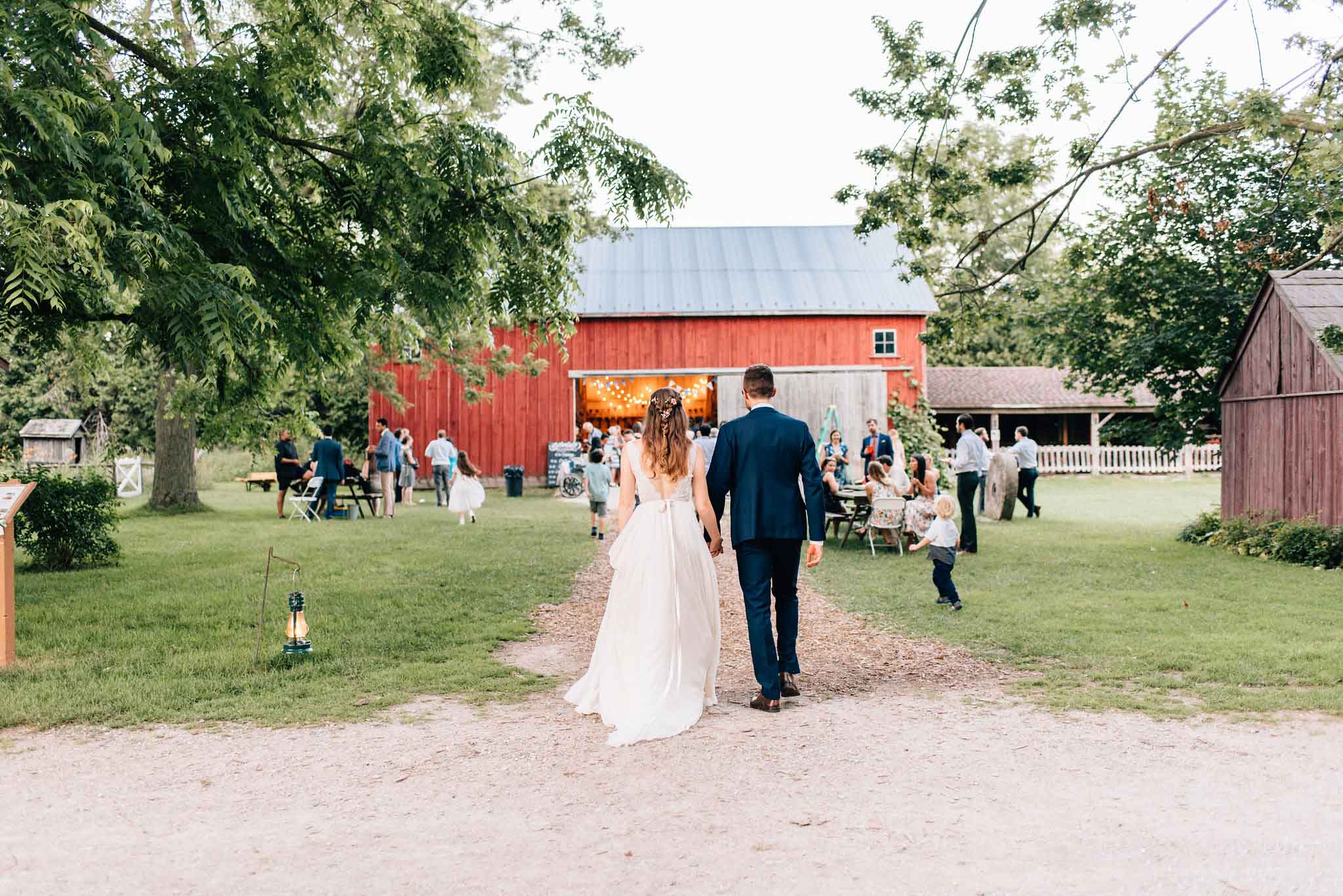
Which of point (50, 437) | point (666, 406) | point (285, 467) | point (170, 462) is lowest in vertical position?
point (285, 467)

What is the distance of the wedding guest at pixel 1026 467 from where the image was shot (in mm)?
19219

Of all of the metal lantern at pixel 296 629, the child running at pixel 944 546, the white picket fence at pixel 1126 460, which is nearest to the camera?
the metal lantern at pixel 296 629

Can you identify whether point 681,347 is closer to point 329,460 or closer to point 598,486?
point 329,460

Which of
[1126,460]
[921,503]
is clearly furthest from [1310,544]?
[1126,460]

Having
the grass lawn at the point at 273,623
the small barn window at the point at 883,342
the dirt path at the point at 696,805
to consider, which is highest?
the small barn window at the point at 883,342

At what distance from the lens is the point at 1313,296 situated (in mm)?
13812

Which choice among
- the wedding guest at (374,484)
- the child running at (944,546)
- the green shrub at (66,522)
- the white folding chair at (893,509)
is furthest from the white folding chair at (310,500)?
the child running at (944,546)

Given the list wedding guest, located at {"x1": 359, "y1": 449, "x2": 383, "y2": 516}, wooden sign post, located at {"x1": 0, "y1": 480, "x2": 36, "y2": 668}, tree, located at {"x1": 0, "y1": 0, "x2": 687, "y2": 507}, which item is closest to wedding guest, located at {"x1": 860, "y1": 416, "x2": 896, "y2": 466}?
tree, located at {"x1": 0, "y1": 0, "x2": 687, "y2": 507}

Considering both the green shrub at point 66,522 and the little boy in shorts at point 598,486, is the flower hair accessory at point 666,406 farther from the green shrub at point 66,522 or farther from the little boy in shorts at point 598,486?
the little boy in shorts at point 598,486

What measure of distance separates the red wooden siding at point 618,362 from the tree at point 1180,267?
38.0 ft

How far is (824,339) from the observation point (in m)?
29.4

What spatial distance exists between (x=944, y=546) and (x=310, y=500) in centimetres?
1267

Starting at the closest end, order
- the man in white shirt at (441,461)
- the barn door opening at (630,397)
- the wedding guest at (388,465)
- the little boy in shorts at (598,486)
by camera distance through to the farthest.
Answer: the little boy in shorts at (598,486)
the wedding guest at (388,465)
the man in white shirt at (441,461)
the barn door opening at (630,397)

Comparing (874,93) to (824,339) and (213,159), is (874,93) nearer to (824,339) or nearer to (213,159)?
(213,159)
